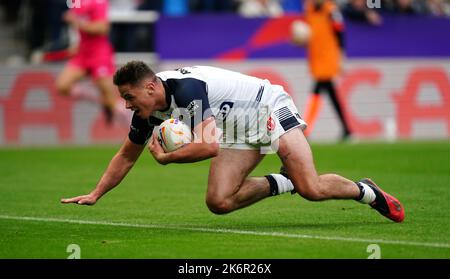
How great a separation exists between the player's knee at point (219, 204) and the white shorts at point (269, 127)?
21.3 inches

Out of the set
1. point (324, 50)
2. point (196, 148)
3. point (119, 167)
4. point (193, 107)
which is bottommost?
point (324, 50)

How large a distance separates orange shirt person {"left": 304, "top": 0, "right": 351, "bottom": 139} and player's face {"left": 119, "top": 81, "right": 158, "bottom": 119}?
10.9 meters

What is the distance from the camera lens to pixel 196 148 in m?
8.08

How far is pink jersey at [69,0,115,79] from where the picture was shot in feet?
60.7

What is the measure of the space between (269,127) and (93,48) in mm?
10322

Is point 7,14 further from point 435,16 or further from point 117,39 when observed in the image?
point 435,16

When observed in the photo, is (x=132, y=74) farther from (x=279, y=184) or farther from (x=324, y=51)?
(x=324, y=51)

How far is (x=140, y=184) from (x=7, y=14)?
11046 millimetres

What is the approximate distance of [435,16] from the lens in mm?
22000

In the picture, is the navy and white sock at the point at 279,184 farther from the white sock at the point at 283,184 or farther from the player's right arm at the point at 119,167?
the player's right arm at the point at 119,167

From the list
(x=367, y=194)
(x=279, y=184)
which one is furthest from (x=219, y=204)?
(x=367, y=194)

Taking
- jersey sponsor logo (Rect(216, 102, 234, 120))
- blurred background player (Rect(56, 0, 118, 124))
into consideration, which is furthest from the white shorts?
blurred background player (Rect(56, 0, 118, 124))

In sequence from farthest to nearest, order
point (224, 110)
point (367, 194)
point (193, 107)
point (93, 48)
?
point (93, 48) < point (367, 194) < point (224, 110) < point (193, 107)

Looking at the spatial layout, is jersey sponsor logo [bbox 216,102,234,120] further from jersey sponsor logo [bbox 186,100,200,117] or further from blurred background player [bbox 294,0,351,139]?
blurred background player [bbox 294,0,351,139]
